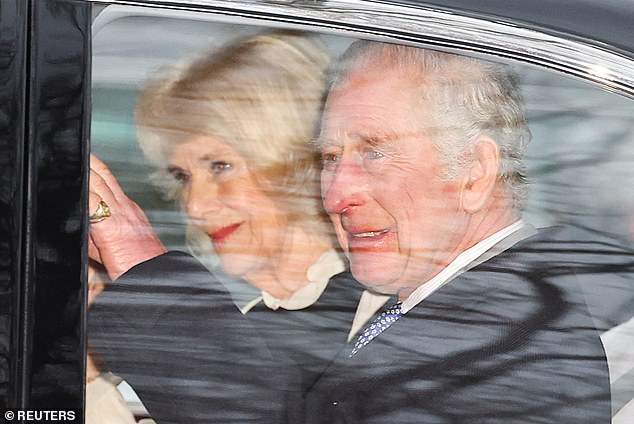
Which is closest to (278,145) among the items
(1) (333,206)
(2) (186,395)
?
(1) (333,206)

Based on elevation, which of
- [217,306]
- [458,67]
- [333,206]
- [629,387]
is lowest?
[629,387]

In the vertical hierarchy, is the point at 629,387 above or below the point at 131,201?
below

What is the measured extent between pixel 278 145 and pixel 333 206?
14cm

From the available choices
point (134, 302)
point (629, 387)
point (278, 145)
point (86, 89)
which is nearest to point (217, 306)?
point (134, 302)

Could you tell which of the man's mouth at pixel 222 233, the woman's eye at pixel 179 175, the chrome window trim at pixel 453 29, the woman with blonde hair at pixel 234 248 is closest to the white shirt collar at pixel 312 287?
the woman with blonde hair at pixel 234 248

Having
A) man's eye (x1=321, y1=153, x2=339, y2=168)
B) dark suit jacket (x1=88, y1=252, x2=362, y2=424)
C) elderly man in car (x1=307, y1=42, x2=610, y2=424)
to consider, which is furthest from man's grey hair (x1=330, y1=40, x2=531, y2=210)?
dark suit jacket (x1=88, y1=252, x2=362, y2=424)

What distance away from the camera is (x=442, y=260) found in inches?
86.4

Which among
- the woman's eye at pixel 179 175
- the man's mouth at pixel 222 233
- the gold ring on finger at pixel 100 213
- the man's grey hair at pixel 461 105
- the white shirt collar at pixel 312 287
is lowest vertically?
the white shirt collar at pixel 312 287

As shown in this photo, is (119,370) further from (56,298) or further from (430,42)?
(430,42)

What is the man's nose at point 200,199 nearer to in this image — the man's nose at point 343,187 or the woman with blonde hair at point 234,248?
the woman with blonde hair at point 234,248

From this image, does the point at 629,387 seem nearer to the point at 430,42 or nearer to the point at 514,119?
the point at 514,119

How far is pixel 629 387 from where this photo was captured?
2193 millimetres

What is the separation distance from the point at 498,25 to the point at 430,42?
0.38 feet

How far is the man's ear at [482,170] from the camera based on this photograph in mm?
2184
